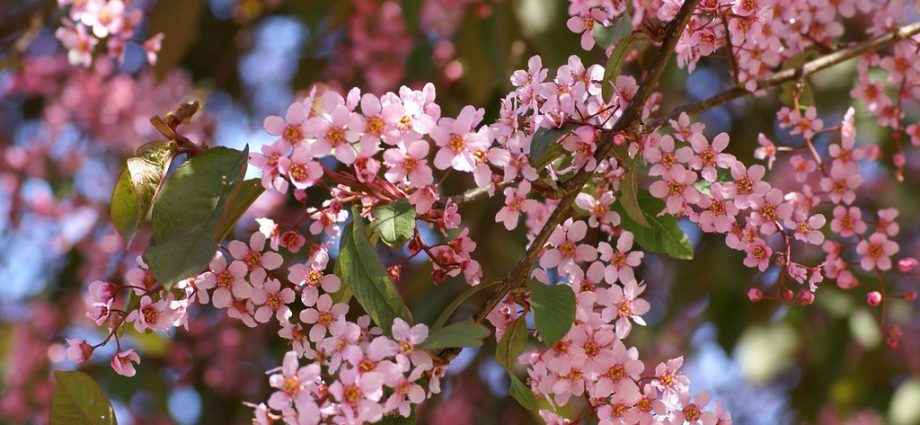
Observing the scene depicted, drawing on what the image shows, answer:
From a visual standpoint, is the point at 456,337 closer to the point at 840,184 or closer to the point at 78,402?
the point at 78,402

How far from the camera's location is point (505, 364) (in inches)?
41.3

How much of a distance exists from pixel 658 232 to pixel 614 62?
0.23m

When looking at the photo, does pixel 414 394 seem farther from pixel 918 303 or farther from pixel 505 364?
pixel 918 303

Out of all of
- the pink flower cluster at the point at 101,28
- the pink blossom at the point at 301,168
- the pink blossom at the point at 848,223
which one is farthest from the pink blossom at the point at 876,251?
the pink flower cluster at the point at 101,28

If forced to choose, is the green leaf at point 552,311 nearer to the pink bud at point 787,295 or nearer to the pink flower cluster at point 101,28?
the pink bud at point 787,295

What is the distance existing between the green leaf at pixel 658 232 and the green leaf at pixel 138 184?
1.70 ft

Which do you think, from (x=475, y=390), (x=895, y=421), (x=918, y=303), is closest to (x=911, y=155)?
(x=918, y=303)

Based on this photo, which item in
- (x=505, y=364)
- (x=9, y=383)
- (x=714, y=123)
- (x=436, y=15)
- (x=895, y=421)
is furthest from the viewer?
(x=9, y=383)

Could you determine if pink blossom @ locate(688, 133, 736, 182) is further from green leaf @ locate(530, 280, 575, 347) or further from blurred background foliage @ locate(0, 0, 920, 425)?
blurred background foliage @ locate(0, 0, 920, 425)

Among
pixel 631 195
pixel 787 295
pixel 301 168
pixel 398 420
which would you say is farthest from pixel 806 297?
pixel 301 168

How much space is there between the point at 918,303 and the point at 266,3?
2711 mm

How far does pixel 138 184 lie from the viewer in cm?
102

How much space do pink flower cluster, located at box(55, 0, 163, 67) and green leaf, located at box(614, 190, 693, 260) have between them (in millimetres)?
1014

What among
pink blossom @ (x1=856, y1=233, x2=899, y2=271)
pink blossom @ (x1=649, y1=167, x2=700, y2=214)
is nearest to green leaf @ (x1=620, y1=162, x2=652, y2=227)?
pink blossom @ (x1=649, y1=167, x2=700, y2=214)
